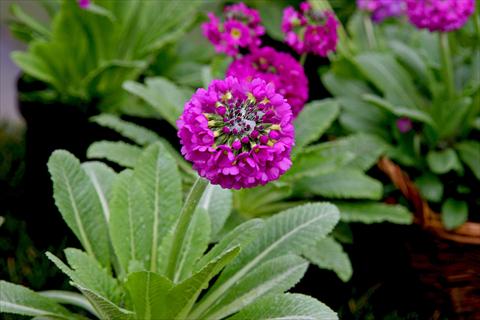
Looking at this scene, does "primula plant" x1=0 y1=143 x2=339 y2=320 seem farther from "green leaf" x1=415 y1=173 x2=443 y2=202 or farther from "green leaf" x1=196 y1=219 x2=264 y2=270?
"green leaf" x1=415 y1=173 x2=443 y2=202

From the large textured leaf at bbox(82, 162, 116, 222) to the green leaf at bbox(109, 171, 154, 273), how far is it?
131 mm

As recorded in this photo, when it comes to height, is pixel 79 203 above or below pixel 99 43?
below

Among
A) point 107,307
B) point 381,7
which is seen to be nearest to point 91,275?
point 107,307

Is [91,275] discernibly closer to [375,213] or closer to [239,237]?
[239,237]

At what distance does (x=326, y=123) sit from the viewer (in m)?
1.81

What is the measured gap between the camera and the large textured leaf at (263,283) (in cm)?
134

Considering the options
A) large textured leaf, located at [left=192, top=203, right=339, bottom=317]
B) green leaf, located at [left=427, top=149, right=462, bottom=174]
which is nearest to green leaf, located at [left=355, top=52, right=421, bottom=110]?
green leaf, located at [left=427, top=149, right=462, bottom=174]

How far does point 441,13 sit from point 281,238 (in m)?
0.78

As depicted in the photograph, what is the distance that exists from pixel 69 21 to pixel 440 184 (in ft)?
4.20

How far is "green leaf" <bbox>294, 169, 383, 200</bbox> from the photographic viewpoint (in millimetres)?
1738

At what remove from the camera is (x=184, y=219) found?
1.18m

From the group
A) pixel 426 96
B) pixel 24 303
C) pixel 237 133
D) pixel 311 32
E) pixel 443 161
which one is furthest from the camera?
pixel 426 96

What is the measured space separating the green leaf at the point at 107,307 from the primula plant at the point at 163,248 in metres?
0.02

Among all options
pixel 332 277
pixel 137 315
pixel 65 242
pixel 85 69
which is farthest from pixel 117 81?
pixel 137 315
